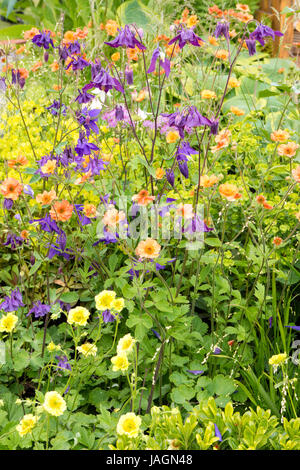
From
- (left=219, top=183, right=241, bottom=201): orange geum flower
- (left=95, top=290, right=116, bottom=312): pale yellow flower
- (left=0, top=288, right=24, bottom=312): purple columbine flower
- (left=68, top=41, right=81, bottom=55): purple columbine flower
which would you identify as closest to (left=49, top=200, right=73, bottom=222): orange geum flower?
(left=0, top=288, right=24, bottom=312): purple columbine flower

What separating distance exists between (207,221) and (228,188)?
254 mm

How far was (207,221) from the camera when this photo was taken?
1871 millimetres

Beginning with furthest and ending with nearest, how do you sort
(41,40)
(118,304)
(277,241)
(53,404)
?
1. (41,40)
2. (277,241)
3. (118,304)
4. (53,404)

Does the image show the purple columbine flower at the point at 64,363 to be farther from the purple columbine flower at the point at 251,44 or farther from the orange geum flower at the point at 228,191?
the purple columbine flower at the point at 251,44

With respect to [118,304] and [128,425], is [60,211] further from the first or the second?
[128,425]

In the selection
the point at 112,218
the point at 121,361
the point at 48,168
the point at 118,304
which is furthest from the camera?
the point at 48,168

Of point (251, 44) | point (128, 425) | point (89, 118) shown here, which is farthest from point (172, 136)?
point (128, 425)

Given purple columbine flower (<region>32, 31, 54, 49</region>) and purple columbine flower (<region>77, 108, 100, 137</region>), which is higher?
purple columbine flower (<region>32, 31, 54, 49</region>)

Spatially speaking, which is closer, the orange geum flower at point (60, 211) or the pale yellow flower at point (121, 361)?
the pale yellow flower at point (121, 361)

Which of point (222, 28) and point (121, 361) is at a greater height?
point (222, 28)

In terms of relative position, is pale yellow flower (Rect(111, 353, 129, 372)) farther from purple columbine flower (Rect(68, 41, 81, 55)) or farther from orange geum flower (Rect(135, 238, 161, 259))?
purple columbine flower (Rect(68, 41, 81, 55))

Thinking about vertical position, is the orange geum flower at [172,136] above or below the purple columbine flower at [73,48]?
below

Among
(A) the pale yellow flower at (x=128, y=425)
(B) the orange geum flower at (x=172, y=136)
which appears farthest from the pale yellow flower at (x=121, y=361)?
(B) the orange geum flower at (x=172, y=136)

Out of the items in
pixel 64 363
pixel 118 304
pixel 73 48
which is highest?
pixel 73 48
